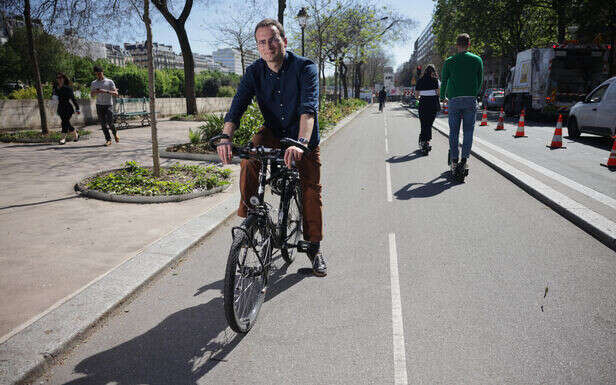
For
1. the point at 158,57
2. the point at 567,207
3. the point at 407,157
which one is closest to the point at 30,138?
the point at 407,157

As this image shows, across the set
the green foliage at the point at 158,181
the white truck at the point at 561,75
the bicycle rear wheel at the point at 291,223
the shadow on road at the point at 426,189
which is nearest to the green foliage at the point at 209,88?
the white truck at the point at 561,75

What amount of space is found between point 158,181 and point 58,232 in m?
2.01

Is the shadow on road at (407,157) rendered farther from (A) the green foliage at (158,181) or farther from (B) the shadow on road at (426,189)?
(A) the green foliage at (158,181)

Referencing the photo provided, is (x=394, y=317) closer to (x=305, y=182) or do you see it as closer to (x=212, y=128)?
(x=305, y=182)

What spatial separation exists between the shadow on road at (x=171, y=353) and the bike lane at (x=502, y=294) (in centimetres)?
127

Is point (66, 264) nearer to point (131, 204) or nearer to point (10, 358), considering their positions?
point (10, 358)

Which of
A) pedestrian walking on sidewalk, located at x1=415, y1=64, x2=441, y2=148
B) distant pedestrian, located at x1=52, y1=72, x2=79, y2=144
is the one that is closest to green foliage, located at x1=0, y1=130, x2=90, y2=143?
distant pedestrian, located at x1=52, y1=72, x2=79, y2=144

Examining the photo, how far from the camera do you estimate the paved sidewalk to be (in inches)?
125

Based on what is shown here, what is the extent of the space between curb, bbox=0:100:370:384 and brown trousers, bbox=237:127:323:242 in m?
1.15

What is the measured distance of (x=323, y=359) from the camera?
248cm

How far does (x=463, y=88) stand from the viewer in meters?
7.01

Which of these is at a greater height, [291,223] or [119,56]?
[119,56]

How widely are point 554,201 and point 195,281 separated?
16.4 feet

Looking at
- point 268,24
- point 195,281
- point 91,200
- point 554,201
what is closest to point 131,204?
point 91,200
